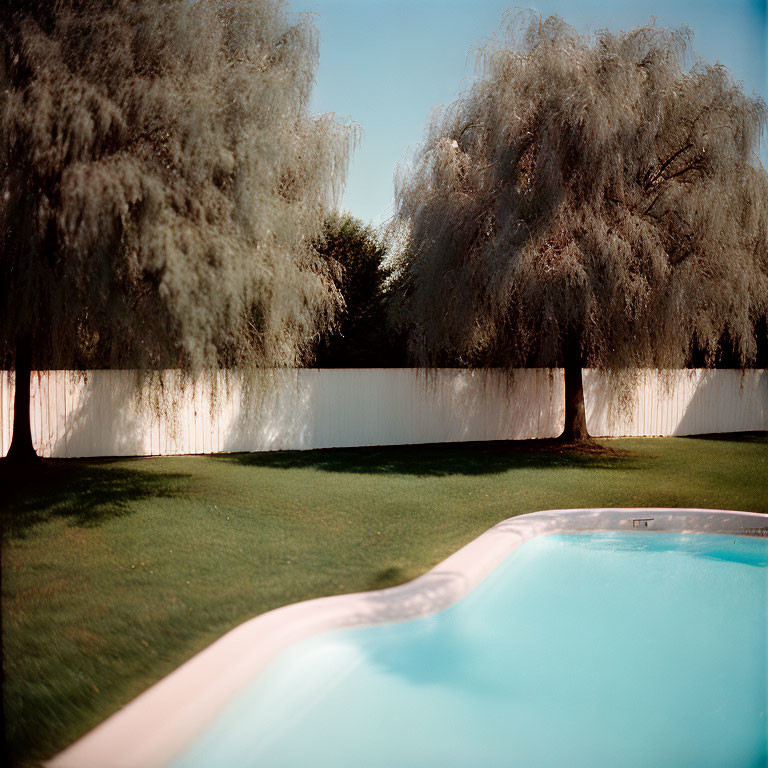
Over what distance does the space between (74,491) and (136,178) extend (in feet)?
12.6

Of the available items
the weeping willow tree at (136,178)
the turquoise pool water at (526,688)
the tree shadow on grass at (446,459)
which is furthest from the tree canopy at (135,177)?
the tree shadow on grass at (446,459)

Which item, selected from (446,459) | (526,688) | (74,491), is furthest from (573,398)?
(526,688)

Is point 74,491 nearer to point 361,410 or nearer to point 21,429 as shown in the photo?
point 21,429

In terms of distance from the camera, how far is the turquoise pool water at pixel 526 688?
303 cm

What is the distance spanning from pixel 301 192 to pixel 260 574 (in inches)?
180

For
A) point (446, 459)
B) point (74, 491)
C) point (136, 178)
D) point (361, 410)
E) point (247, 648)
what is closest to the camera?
point (247, 648)

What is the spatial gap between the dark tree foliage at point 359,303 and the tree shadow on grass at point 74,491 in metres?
7.37

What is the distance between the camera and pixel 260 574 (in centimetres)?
443

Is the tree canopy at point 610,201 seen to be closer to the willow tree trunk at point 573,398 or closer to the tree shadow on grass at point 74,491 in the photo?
the willow tree trunk at point 573,398

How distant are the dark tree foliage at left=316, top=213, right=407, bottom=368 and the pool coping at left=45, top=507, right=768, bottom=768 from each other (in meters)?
10.3

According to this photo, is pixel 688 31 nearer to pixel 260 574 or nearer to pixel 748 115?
pixel 748 115

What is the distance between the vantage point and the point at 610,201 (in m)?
9.63

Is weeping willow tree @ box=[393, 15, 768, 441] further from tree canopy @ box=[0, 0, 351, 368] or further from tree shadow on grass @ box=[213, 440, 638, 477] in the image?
tree canopy @ box=[0, 0, 351, 368]

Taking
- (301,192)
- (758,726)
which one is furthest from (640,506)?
(301,192)
